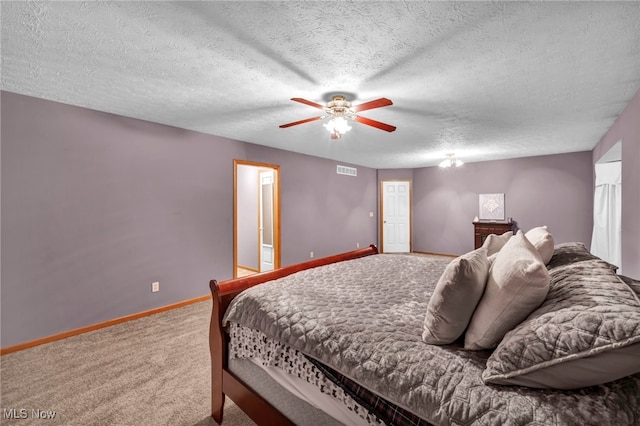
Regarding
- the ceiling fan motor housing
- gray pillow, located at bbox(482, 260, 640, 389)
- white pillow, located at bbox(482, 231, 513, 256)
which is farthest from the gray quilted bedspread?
the ceiling fan motor housing

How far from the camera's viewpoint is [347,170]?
6688mm

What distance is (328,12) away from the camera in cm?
161

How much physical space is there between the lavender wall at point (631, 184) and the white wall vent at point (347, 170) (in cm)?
436

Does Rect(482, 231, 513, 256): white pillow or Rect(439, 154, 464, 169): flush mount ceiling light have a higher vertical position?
Rect(439, 154, 464, 169): flush mount ceiling light

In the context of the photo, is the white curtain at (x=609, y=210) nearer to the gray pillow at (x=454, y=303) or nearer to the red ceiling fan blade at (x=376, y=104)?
the red ceiling fan blade at (x=376, y=104)

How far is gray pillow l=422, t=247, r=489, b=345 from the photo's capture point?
1.19 meters

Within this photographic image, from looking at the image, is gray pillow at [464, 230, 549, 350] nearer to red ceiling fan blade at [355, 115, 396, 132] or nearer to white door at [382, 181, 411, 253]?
red ceiling fan blade at [355, 115, 396, 132]

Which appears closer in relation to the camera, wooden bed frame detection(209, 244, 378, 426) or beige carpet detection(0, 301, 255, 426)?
wooden bed frame detection(209, 244, 378, 426)

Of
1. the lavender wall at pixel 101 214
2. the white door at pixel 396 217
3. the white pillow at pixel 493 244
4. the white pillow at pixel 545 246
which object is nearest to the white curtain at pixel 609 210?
the white pillow at pixel 493 244

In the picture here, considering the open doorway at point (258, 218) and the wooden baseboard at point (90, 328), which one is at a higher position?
the open doorway at point (258, 218)

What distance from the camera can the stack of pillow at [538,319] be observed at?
2.73 feet

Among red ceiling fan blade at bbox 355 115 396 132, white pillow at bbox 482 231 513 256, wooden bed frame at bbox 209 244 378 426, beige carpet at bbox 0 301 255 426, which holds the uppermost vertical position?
red ceiling fan blade at bbox 355 115 396 132

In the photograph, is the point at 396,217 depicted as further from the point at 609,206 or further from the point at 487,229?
the point at 609,206

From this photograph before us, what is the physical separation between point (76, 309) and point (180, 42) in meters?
2.91
